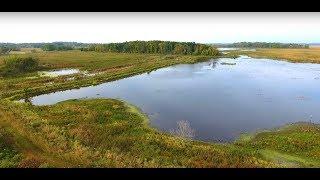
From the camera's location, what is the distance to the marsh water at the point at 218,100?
19375 mm

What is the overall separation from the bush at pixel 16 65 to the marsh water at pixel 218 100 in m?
14.6

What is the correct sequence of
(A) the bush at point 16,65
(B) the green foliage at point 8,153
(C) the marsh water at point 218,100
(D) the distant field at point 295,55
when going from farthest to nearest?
(D) the distant field at point 295,55, (A) the bush at point 16,65, (C) the marsh water at point 218,100, (B) the green foliage at point 8,153

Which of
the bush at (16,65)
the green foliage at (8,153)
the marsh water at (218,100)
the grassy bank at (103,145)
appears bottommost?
the marsh water at (218,100)

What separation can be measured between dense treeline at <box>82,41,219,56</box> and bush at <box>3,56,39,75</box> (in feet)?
180

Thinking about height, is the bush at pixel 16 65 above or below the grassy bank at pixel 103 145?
above

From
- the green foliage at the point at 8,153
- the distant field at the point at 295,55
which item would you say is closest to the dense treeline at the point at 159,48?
the distant field at the point at 295,55

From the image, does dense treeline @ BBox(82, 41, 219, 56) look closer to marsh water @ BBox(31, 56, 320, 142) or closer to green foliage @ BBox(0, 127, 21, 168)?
marsh water @ BBox(31, 56, 320, 142)

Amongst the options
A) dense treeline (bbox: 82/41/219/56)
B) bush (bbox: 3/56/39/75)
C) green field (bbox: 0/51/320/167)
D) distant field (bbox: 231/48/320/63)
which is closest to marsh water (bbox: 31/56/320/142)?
green field (bbox: 0/51/320/167)

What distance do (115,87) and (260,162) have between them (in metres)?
22.0

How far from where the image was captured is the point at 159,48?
9894 cm

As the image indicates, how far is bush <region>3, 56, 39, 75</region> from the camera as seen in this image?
4202 cm

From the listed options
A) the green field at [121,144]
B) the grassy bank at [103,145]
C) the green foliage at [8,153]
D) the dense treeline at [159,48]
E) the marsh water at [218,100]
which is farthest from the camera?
the dense treeline at [159,48]

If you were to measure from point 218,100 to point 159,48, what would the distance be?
7387 centimetres

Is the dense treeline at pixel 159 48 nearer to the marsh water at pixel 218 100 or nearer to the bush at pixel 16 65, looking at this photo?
the marsh water at pixel 218 100
